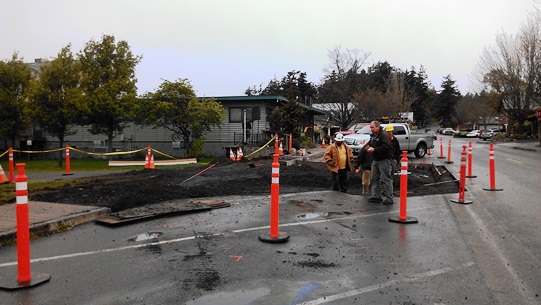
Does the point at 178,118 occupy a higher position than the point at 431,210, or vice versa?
the point at 178,118

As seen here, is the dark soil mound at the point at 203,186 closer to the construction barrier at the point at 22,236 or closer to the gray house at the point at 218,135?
the construction barrier at the point at 22,236

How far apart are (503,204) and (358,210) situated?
349cm

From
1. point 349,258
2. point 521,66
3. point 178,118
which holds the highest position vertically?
point 521,66

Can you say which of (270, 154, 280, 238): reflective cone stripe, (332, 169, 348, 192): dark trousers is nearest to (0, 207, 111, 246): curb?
(270, 154, 280, 238): reflective cone stripe

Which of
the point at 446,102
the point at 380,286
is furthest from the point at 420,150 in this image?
the point at 446,102

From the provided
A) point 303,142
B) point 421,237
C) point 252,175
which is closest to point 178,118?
point 303,142

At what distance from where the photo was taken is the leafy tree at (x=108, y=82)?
26.3 metres

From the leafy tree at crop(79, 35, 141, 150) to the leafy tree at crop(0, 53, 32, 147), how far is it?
6.09 meters

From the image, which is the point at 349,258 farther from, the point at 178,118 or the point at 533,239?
the point at 178,118

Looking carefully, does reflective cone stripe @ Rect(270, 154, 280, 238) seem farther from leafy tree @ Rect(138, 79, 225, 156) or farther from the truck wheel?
leafy tree @ Rect(138, 79, 225, 156)

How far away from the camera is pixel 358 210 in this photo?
898 centimetres

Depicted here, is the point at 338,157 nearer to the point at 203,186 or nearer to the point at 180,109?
the point at 203,186

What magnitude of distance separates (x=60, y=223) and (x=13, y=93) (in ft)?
90.1

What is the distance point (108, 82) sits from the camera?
2700 centimetres
